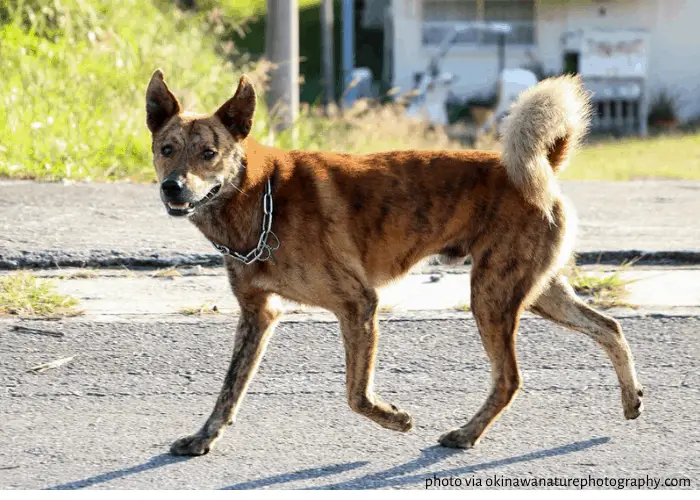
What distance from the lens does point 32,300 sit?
607cm

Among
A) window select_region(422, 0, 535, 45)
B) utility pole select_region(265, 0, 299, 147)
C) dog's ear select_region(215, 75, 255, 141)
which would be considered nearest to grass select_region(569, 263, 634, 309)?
dog's ear select_region(215, 75, 255, 141)

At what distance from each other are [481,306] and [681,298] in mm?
2161

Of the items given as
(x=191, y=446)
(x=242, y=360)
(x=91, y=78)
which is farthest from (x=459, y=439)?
(x=91, y=78)

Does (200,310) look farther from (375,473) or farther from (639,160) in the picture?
(639,160)

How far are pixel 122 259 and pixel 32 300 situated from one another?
1.01 m

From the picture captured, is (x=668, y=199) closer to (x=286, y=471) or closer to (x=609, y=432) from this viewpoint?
(x=609, y=432)

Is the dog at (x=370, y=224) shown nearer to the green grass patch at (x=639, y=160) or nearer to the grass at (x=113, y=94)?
the grass at (x=113, y=94)

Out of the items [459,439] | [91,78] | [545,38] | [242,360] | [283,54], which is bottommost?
[545,38]

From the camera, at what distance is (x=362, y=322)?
4508 millimetres

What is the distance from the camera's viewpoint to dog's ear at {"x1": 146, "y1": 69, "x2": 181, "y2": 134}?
4625mm

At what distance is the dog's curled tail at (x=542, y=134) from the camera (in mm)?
4625

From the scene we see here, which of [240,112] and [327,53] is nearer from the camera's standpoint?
[240,112]

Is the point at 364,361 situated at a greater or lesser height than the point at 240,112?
lesser

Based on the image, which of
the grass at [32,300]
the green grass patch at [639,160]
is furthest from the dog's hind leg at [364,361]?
the green grass patch at [639,160]
